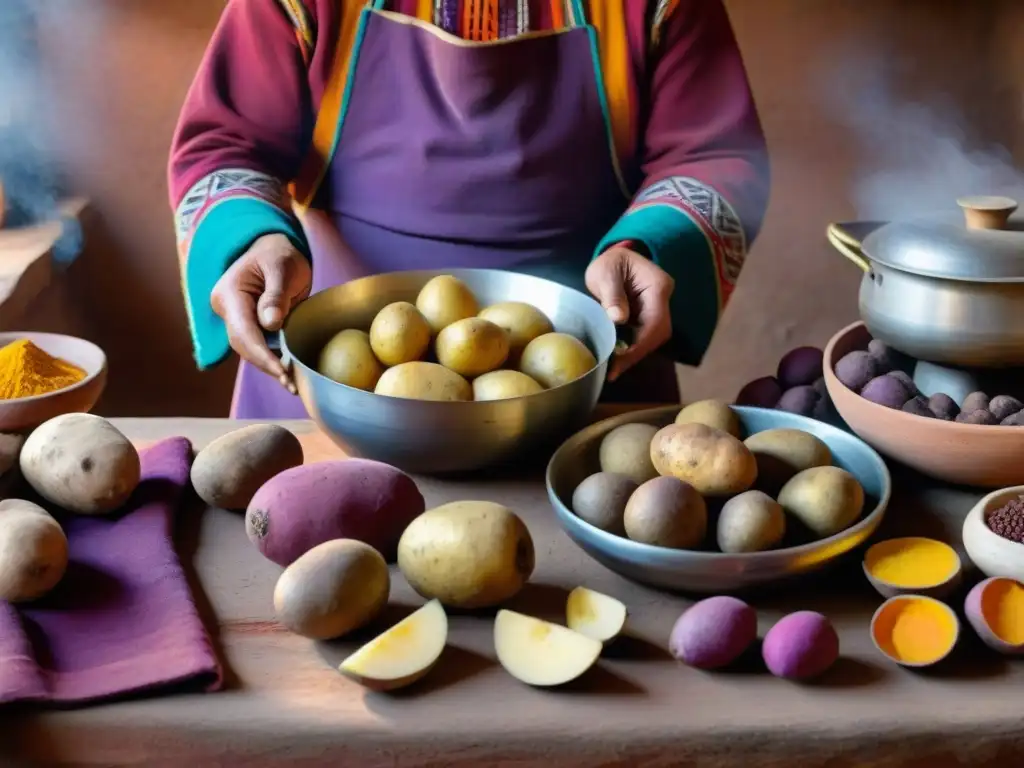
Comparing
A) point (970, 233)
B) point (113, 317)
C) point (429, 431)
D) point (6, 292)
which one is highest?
point (970, 233)

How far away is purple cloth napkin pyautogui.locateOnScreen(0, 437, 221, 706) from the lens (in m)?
0.60

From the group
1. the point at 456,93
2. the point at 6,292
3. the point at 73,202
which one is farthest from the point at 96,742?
the point at 73,202

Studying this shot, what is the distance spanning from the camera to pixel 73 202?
1.59 m

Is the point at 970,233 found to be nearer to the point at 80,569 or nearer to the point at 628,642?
the point at 628,642

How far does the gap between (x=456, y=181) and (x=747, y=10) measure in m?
0.69

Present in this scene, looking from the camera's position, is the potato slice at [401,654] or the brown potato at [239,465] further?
the brown potato at [239,465]

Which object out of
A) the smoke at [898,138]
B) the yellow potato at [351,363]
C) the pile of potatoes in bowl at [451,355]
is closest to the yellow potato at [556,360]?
the pile of potatoes in bowl at [451,355]

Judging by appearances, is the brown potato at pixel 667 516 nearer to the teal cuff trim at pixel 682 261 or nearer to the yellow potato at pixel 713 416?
the yellow potato at pixel 713 416

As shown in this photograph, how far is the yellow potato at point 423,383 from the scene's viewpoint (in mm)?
824

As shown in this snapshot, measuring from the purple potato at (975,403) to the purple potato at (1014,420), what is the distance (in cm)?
2

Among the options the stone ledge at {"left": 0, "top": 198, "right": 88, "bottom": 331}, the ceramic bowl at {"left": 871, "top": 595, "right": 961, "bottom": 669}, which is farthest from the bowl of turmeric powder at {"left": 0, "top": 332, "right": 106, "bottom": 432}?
the ceramic bowl at {"left": 871, "top": 595, "right": 961, "bottom": 669}

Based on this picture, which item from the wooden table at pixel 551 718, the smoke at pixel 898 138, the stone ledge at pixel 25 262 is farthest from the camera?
the smoke at pixel 898 138

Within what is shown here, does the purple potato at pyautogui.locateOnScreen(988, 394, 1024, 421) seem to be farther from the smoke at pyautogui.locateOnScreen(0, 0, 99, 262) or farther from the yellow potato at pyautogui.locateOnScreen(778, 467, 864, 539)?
the smoke at pyautogui.locateOnScreen(0, 0, 99, 262)

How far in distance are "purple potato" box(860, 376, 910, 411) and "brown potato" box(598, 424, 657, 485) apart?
18 cm
